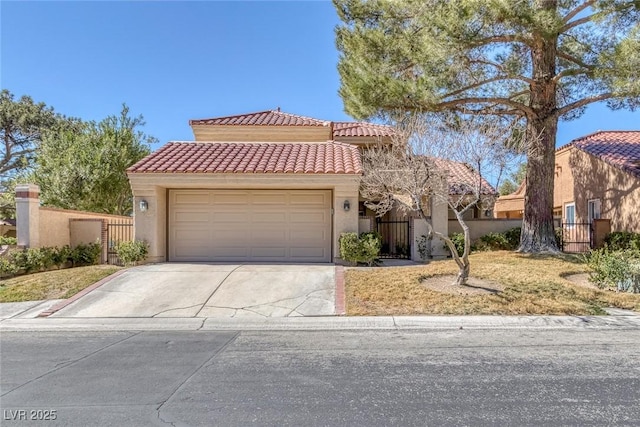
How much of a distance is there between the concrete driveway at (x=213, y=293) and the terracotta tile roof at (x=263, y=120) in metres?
9.08

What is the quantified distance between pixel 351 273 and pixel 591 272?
678 centimetres

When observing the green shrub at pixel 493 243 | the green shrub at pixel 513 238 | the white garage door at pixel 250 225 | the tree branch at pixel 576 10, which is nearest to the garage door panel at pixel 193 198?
the white garage door at pixel 250 225

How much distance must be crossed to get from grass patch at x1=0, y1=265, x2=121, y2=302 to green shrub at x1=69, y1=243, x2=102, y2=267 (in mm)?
2068

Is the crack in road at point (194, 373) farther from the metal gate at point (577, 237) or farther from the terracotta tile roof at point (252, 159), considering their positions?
the metal gate at point (577, 237)

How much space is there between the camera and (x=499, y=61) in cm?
1507

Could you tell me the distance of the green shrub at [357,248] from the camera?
1325cm

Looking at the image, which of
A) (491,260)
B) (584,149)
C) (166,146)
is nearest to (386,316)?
(491,260)

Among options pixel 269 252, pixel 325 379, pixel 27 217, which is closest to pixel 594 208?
pixel 269 252

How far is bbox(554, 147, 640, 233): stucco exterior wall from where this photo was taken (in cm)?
1816

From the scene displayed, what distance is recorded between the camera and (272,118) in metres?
21.2

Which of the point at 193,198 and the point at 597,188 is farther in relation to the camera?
the point at 597,188

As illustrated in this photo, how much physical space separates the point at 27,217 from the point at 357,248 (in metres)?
11.3

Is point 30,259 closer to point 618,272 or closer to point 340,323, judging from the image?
point 340,323

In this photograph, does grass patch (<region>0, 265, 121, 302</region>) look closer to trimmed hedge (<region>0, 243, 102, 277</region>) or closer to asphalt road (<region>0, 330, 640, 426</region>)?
trimmed hedge (<region>0, 243, 102, 277</region>)
